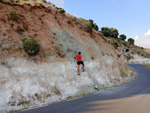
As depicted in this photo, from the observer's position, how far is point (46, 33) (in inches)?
547

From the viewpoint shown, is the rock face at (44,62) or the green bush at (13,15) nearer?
the rock face at (44,62)

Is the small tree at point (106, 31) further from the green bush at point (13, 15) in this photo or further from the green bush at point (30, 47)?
the green bush at point (30, 47)

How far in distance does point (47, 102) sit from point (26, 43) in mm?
4954

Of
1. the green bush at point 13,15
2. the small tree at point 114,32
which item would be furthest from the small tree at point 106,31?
the green bush at point 13,15

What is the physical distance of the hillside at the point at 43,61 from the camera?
8.46 meters

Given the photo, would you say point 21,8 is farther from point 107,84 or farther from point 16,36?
point 107,84

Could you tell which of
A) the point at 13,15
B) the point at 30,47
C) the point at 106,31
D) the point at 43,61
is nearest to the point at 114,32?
the point at 106,31

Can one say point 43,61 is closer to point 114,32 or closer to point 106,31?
point 106,31

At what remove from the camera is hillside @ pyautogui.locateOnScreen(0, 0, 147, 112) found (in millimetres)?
8461

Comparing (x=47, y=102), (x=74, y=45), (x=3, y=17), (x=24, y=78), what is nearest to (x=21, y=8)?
(x=3, y=17)

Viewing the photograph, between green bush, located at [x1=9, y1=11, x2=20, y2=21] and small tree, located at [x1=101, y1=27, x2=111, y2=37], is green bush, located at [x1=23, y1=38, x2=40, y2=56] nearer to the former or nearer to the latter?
green bush, located at [x1=9, y1=11, x2=20, y2=21]

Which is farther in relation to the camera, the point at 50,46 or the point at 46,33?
the point at 46,33

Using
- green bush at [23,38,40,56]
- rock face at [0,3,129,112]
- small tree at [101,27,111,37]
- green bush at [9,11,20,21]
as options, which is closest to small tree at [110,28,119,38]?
small tree at [101,27,111,37]

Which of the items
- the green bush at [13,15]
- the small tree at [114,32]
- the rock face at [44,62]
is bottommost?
the rock face at [44,62]
